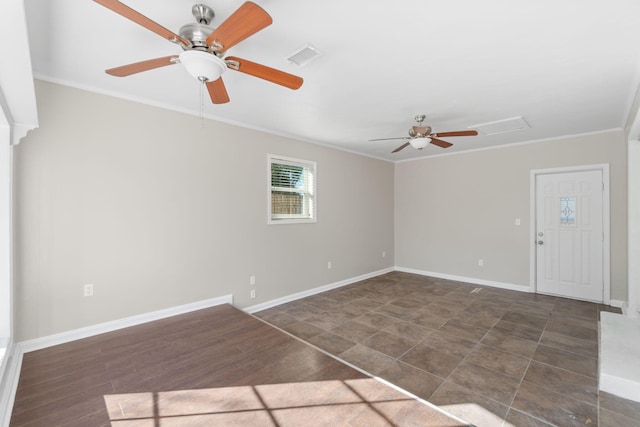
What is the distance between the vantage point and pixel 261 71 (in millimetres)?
1830

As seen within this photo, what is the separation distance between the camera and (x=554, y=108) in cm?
335

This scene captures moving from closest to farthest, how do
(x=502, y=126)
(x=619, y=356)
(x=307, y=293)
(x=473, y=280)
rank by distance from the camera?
1. (x=619, y=356)
2. (x=502, y=126)
3. (x=307, y=293)
4. (x=473, y=280)

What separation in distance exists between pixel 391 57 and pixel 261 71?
42.5 inches

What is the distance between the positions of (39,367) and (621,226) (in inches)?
273

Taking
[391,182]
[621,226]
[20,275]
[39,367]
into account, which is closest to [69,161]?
[20,275]

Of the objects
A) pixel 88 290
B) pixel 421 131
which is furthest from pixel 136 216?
pixel 421 131

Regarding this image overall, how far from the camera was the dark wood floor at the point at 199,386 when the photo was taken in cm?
179

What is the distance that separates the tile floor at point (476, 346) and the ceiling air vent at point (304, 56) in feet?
8.73

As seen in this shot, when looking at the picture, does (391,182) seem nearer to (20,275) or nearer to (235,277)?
(235,277)

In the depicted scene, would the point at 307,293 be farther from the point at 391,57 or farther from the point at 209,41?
the point at 209,41

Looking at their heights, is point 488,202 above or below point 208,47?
below

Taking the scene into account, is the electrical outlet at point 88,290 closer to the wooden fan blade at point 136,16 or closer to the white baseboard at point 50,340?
the white baseboard at point 50,340

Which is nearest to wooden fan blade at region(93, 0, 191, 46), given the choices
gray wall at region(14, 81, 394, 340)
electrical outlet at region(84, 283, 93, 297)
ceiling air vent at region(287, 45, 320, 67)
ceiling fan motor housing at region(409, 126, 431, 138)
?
ceiling air vent at region(287, 45, 320, 67)

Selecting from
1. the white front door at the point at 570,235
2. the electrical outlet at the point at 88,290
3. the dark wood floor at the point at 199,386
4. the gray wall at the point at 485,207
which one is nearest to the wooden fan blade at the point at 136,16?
the dark wood floor at the point at 199,386
